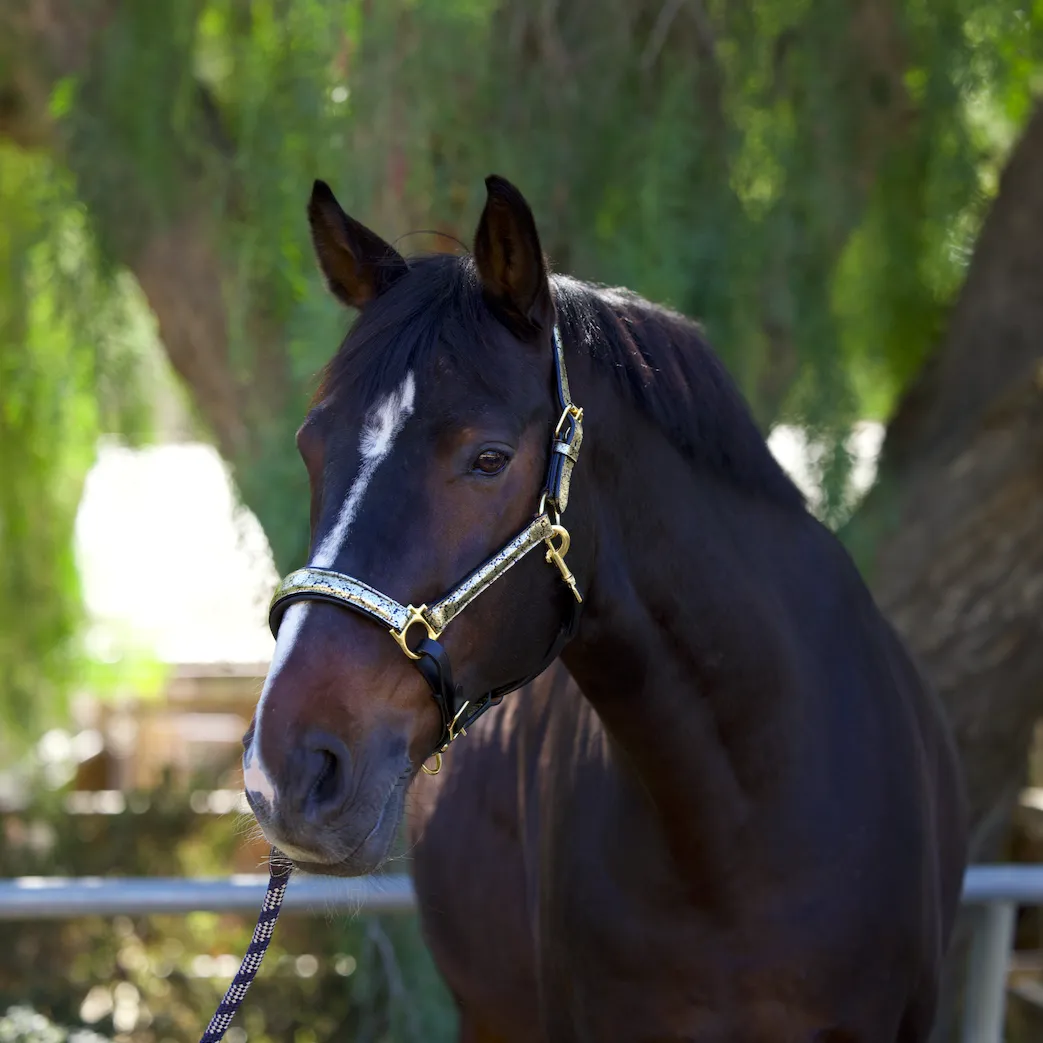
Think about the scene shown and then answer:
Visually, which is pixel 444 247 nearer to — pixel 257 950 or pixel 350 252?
pixel 350 252

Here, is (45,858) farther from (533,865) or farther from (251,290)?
(533,865)

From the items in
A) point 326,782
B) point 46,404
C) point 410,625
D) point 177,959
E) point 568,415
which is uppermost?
point 568,415

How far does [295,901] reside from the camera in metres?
2.64

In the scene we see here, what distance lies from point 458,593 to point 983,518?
2680 mm

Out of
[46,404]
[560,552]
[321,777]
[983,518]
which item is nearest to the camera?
[321,777]

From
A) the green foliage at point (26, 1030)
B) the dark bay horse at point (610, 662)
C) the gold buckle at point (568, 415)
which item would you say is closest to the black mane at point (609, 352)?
the dark bay horse at point (610, 662)

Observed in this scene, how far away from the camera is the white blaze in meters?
1.39

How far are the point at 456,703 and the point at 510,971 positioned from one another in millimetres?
1108

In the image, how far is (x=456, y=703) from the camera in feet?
5.10

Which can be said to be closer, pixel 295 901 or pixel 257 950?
pixel 257 950

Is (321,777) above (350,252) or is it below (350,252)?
below

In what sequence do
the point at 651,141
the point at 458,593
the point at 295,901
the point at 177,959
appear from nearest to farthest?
the point at 458,593
the point at 295,901
the point at 651,141
the point at 177,959

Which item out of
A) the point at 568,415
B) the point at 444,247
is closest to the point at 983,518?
the point at 444,247

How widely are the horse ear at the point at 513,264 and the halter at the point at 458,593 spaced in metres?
0.06
